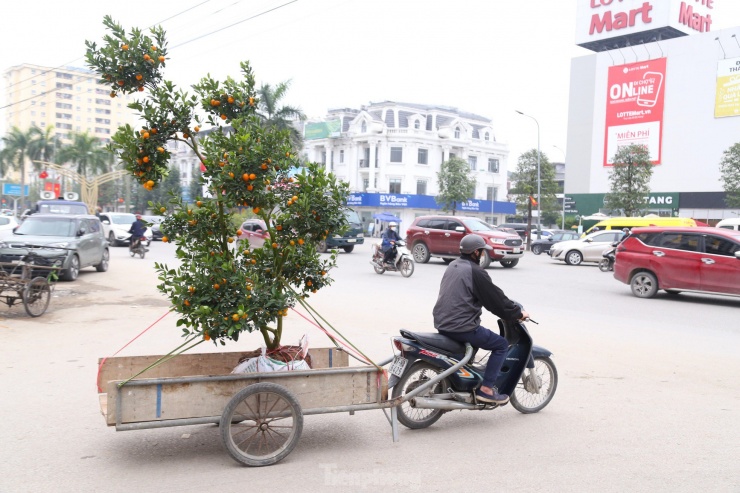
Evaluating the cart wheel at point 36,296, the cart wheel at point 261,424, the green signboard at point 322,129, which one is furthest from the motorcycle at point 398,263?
the green signboard at point 322,129

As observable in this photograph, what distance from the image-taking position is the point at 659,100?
194 ft

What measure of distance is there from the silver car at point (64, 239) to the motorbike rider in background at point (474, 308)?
38.1 ft

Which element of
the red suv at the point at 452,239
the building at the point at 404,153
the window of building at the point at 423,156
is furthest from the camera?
the window of building at the point at 423,156

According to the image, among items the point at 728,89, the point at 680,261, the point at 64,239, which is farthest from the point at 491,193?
the point at 64,239

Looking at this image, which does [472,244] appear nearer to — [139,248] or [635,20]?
[139,248]

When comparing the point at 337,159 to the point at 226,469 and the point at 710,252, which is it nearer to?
the point at 710,252

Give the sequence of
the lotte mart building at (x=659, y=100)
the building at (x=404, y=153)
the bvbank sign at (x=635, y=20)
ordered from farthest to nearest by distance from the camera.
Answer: the building at (x=404, y=153), the bvbank sign at (x=635, y=20), the lotte mart building at (x=659, y=100)

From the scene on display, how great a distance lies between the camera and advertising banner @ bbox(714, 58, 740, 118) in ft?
178

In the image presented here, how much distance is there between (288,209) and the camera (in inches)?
199

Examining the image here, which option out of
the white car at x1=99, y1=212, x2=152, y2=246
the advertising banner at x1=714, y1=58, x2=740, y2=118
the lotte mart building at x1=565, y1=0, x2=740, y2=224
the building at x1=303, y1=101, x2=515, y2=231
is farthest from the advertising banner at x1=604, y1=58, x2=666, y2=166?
the white car at x1=99, y1=212, x2=152, y2=246

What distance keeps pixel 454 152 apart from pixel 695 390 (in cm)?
6552

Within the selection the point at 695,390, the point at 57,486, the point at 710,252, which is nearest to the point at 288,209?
the point at 57,486

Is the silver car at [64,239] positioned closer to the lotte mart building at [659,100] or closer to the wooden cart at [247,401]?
the wooden cart at [247,401]

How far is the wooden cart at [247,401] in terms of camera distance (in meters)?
4.27
